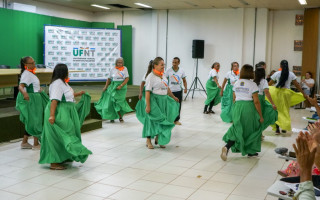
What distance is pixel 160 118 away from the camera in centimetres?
619

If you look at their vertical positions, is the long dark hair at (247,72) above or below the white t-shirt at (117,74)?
above

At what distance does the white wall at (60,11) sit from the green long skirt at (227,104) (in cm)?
738

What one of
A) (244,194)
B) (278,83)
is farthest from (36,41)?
(244,194)

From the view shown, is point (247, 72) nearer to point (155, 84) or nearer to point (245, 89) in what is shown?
point (245, 89)

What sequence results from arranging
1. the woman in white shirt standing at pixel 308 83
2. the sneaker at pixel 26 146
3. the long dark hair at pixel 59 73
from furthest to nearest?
1. the woman in white shirt standing at pixel 308 83
2. the sneaker at pixel 26 146
3. the long dark hair at pixel 59 73

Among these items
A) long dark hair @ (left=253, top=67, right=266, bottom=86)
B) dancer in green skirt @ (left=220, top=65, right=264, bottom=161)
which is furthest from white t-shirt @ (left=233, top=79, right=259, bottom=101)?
long dark hair @ (left=253, top=67, right=266, bottom=86)

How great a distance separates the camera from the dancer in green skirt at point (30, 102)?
596 centimetres

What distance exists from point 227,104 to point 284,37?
5.94 m

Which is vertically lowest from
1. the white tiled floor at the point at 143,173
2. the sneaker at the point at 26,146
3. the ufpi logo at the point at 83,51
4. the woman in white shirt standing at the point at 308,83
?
the white tiled floor at the point at 143,173

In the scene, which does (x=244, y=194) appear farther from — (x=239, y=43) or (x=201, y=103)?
(x=239, y=43)

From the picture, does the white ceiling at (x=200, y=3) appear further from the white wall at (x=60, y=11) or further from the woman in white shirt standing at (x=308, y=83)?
the woman in white shirt standing at (x=308, y=83)

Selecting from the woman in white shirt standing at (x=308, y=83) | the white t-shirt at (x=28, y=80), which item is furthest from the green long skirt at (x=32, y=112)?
the woman in white shirt standing at (x=308, y=83)

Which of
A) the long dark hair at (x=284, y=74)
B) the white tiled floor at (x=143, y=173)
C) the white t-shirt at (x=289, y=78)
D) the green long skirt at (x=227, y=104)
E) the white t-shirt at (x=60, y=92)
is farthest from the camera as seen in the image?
the green long skirt at (x=227, y=104)

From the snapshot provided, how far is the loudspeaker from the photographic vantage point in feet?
46.5
